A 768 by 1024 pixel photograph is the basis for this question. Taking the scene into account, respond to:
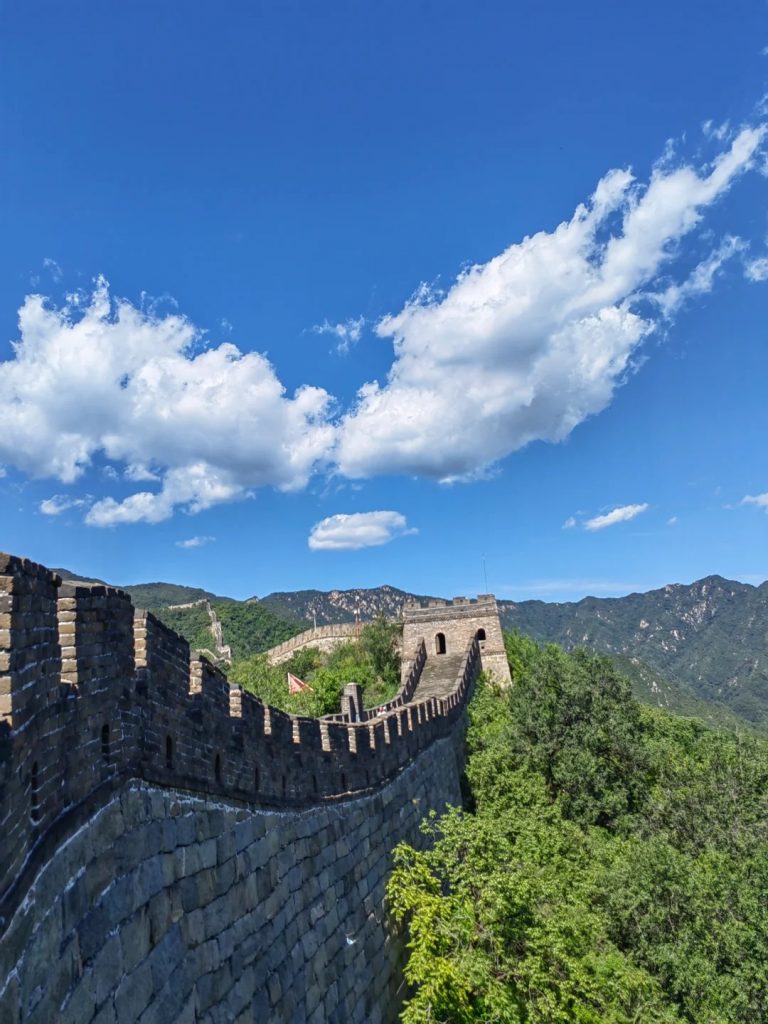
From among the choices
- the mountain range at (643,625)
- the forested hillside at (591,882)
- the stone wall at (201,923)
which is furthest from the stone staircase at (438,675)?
the mountain range at (643,625)

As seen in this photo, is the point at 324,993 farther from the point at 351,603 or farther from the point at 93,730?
the point at 351,603

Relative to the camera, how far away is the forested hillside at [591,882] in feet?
26.2

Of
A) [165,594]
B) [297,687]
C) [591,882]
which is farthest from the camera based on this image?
[165,594]

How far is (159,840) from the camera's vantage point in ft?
13.0

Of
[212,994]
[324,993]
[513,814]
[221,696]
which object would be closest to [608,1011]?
[324,993]

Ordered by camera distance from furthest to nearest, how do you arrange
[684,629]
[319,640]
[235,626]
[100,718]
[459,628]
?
1. [684,629]
2. [235,626]
3. [319,640]
4. [459,628]
5. [100,718]

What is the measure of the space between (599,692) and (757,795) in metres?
4.74

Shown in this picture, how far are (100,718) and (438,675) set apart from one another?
901 inches

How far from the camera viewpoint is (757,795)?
1528 centimetres

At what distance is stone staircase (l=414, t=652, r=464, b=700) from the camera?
22312 mm

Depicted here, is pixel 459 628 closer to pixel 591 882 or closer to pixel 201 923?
pixel 591 882

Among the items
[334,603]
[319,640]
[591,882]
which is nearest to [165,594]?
[334,603]

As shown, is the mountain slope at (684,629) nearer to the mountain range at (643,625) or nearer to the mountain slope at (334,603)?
the mountain range at (643,625)

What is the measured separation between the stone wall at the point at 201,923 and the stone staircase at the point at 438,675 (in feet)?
43.9
